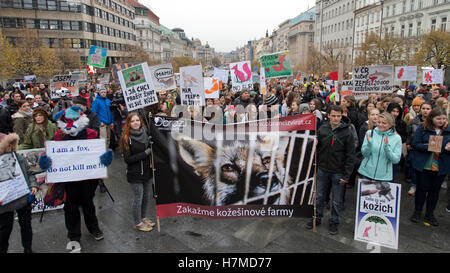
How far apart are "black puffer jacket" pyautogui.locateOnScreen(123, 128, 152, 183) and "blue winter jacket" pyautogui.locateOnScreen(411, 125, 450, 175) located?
460cm

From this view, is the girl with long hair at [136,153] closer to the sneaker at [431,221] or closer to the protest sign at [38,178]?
the protest sign at [38,178]

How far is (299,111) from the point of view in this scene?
261 inches

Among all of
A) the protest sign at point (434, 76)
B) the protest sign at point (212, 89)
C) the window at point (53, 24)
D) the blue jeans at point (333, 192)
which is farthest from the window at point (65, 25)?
the blue jeans at point (333, 192)

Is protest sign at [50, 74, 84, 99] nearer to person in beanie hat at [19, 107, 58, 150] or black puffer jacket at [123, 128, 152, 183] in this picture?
person in beanie hat at [19, 107, 58, 150]

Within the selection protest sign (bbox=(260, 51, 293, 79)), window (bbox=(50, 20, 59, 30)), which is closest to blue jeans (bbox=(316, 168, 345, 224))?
protest sign (bbox=(260, 51, 293, 79))

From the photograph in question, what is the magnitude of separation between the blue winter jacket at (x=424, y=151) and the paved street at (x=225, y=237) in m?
1.01

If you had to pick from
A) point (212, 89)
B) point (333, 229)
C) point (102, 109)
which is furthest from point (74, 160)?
point (212, 89)

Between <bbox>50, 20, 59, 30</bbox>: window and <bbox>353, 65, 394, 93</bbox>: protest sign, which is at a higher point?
<bbox>50, 20, 59, 30</bbox>: window

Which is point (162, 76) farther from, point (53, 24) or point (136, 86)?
point (53, 24)

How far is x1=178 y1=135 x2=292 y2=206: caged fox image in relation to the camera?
449cm

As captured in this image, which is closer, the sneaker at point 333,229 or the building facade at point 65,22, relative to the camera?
the sneaker at point 333,229

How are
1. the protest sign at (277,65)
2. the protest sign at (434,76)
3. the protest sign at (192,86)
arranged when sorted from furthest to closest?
the protest sign at (434,76), the protest sign at (277,65), the protest sign at (192,86)

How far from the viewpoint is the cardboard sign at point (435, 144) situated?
454 centimetres
